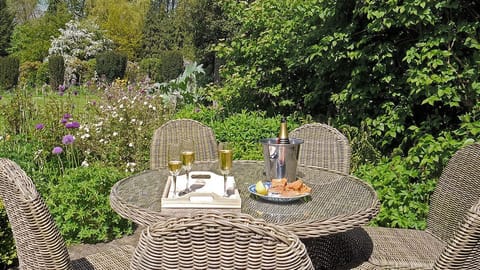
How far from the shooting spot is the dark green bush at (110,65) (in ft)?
53.6

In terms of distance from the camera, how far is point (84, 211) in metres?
3.15

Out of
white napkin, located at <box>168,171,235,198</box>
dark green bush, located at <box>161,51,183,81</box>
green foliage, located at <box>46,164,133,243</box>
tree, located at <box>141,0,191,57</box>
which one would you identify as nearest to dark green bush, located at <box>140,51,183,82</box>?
dark green bush, located at <box>161,51,183,81</box>

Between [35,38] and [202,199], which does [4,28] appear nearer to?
[35,38]

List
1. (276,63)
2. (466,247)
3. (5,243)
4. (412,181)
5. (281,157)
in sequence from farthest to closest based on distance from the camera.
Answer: (276,63)
(412,181)
(5,243)
(281,157)
(466,247)

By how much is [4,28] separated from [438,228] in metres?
21.8

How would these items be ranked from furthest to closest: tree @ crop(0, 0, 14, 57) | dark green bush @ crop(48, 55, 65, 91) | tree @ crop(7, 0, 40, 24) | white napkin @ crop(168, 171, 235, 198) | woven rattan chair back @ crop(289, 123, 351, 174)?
tree @ crop(7, 0, 40, 24), tree @ crop(0, 0, 14, 57), dark green bush @ crop(48, 55, 65, 91), woven rattan chair back @ crop(289, 123, 351, 174), white napkin @ crop(168, 171, 235, 198)

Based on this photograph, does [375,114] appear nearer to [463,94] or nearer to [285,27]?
[463,94]

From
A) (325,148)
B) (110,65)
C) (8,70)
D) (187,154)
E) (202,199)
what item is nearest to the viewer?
(202,199)

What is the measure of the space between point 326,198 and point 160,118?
3.20m

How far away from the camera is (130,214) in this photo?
1.74 metres

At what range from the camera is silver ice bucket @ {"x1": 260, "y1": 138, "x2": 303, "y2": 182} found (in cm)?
205

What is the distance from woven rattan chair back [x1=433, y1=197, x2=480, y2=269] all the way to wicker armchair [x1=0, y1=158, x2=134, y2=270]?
4.02 feet

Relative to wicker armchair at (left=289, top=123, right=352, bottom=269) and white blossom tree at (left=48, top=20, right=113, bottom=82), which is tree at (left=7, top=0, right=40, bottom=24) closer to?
white blossom tree at (left=48, top=20, right=113, bottom=82)

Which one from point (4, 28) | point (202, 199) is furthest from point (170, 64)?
point (202, 199)
